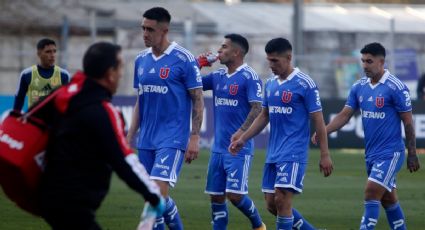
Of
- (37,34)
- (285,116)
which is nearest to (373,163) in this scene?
(285,116)

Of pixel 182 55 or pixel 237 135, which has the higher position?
pixel 182 55

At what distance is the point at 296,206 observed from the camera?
1638 cm

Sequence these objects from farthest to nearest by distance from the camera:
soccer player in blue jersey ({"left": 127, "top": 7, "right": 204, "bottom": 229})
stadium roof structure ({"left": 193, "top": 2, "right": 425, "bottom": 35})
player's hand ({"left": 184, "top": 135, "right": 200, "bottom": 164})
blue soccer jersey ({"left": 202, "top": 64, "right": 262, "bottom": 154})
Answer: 1. stadium roof structure ({"left": 193, "top": 2, "right": 425, "bottom": 35})
2. blue soccer jersey ({"left": 202, "top": 64, "right": 262, "bottom": 154})
3. soccer player in blue jersey ({"left": 127, "top": 7, "right": 204, "bottom": 229})
4. player's hand ({"left": 184, "top": 135, "right": 200, "bottom": 164})

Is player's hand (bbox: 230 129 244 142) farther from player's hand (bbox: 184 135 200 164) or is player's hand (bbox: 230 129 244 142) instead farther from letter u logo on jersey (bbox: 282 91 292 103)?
player's hand (bbox: 184 135 200 164)

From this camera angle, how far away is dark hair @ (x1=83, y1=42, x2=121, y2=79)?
7488 millimetres

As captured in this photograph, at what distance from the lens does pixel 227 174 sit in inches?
497

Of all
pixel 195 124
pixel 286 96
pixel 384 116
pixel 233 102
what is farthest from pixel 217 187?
pixel 384 116

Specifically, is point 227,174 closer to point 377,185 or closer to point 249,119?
point 249,119

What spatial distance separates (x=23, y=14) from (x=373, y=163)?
2704 cm

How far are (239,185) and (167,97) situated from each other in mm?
1503

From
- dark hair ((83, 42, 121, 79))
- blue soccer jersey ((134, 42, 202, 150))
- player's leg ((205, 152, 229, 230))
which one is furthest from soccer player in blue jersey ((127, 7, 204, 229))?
dark hair ((83, 42, 121, 79))

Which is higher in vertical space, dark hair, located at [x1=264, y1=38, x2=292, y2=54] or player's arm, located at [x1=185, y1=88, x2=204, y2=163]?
dark hair, located at [x1=264, y1=38, x2=292, y2=54]

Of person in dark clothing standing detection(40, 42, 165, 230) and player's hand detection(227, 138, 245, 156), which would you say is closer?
person in dark clothing standing detection(40, 42, 165, 230)

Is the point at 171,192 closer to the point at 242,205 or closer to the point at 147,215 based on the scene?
the point at 242,205
